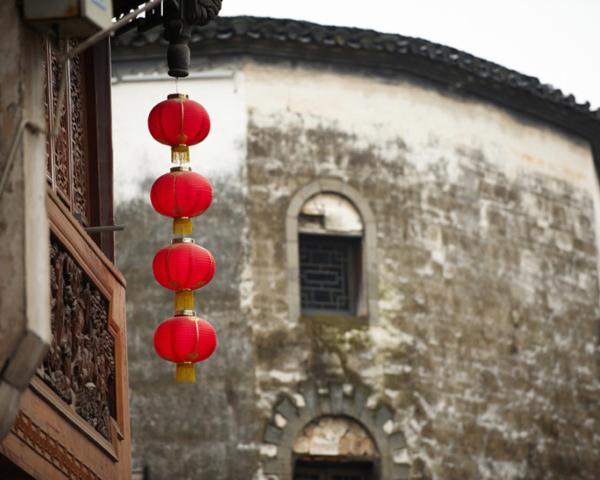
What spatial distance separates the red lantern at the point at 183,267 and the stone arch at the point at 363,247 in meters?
10.1

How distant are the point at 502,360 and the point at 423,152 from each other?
2763 millimetres

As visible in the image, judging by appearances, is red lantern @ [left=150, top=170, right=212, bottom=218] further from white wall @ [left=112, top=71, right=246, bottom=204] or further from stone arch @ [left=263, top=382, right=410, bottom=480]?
white wall @ [left=112, top=71, right=246, bottom=204]

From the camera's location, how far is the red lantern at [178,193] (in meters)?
12.8

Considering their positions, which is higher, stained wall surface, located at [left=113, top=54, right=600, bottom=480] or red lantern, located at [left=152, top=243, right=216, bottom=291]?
stained wall surface, located at [left=113, top=54, right=600, bottom=480]

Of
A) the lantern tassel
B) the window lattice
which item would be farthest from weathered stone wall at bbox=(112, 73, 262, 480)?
the lantern tassel

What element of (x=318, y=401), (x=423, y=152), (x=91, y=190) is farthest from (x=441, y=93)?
(x=91, y=190)

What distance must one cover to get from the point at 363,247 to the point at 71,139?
1265 cm

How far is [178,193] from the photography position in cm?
Result: 1283

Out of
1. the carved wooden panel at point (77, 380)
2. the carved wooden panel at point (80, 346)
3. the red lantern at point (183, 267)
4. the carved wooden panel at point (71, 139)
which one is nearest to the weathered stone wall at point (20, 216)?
the carved wooden panel at point (77, 380)

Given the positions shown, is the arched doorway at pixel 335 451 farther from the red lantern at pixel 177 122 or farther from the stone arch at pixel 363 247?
the red lantern at pixel 177 122

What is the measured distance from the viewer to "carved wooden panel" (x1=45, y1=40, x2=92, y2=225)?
1051 cm

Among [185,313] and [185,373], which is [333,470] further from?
[185,373]

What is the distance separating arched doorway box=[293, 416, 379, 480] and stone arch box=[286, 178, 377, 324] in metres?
1.29

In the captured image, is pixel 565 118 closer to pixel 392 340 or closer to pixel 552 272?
pixel 552 272
